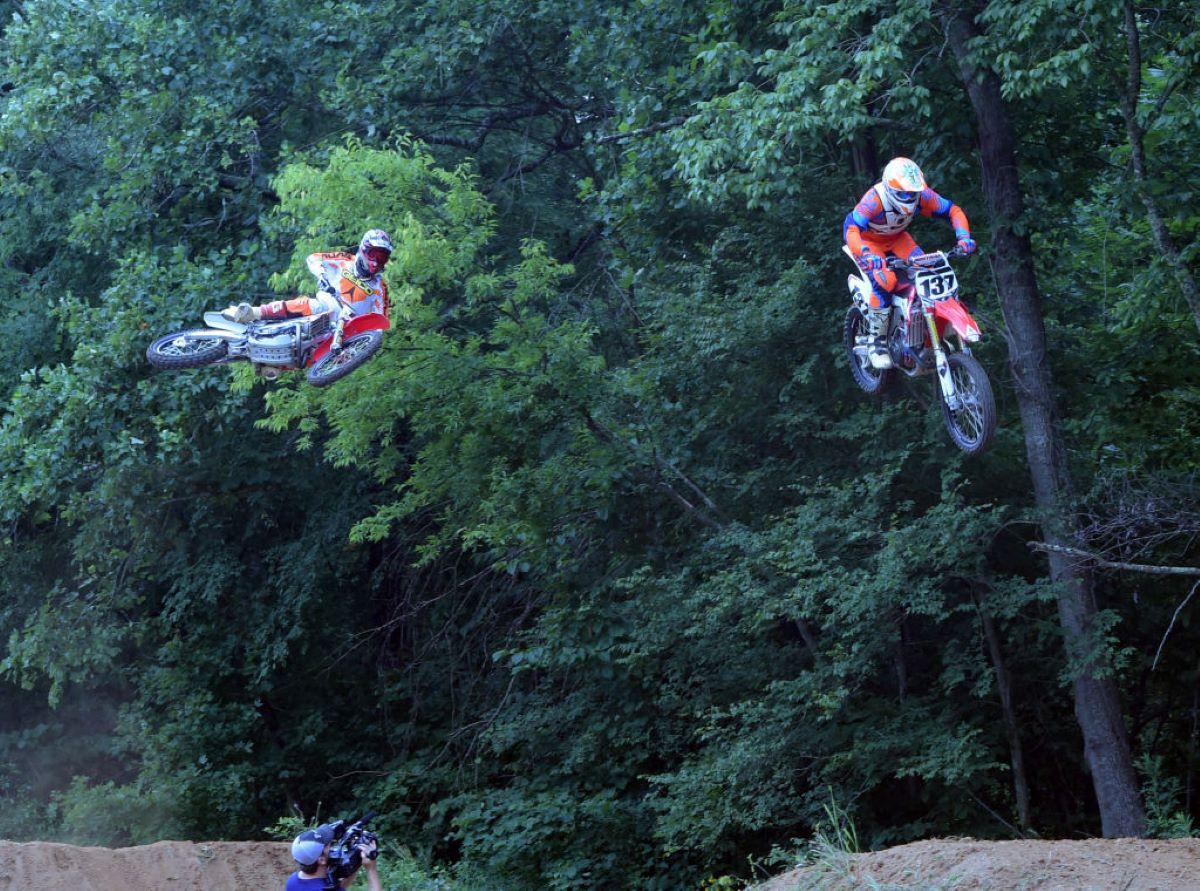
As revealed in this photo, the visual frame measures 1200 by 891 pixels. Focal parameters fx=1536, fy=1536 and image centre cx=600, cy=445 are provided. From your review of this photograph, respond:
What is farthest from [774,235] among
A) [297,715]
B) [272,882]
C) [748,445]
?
[297,715]

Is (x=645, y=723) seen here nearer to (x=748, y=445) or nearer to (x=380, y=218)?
(x=748, y=445)

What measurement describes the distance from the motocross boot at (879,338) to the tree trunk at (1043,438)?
5.50 feet

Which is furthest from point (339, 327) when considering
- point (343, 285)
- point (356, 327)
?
point (343, 285)

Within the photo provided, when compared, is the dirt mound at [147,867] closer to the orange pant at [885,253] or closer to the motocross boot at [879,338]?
the motocross boot at [879,338]

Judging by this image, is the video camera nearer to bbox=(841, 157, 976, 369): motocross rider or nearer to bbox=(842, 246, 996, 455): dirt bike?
bbox=(842, 246, 996, 455): dirt bike

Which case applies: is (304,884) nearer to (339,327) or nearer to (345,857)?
(345,857)

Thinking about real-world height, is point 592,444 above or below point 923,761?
above

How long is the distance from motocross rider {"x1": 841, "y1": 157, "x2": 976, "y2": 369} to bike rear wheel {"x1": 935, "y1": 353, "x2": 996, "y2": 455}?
0.73 m

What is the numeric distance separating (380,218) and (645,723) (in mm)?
6511

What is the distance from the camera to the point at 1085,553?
1184cm

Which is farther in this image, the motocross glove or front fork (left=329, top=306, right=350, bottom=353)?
front fork (left=329, top=306, right=350, bottom=353)

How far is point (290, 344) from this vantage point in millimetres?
11906

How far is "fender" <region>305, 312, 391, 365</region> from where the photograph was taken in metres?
12.0

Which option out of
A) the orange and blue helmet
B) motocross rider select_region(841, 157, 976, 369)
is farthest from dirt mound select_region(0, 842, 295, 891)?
motocross rider select_region(841, 157, 976, 369)
